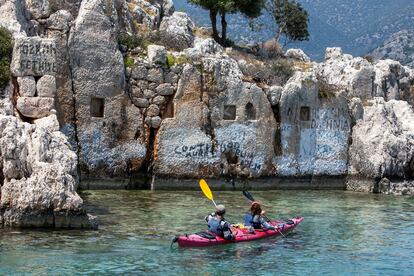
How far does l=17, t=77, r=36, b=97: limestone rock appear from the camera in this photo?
29734 millimetres

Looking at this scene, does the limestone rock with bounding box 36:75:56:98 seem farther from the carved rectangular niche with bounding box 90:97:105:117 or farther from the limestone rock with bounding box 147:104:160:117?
the limestone rock with bounding box 147:104:160:117

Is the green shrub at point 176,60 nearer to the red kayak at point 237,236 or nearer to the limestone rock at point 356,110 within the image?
the limestone rock at point 356,110

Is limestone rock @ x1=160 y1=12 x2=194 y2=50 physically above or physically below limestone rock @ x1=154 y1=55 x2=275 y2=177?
above

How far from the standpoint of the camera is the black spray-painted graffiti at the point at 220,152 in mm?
35062

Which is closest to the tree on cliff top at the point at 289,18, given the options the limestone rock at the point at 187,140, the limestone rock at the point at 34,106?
the limestone rock at the point at 187,140

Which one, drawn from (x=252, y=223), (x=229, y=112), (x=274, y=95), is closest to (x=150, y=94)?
(x=229, y=112)

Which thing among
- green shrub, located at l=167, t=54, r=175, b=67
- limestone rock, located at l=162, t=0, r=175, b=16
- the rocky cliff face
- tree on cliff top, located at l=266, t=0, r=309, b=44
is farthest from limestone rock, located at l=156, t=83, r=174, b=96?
tree on cliff top, located at l=266, t=0, r=309, b=44

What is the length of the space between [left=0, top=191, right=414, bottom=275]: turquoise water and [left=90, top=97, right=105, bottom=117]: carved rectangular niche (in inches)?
170

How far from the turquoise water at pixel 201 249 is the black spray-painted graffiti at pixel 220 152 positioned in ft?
13.5

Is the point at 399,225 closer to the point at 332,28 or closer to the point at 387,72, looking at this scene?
the point at 387,72

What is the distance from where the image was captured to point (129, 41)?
116ft

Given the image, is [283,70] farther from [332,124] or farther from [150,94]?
[150,94]

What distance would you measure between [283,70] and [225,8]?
418 inches

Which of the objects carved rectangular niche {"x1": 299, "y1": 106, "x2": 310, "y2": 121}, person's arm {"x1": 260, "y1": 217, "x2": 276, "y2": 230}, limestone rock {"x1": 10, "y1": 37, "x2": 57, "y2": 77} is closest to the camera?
person's arm {"x1": 260, "y1": 217, "x2": 276, "y2": 230}
